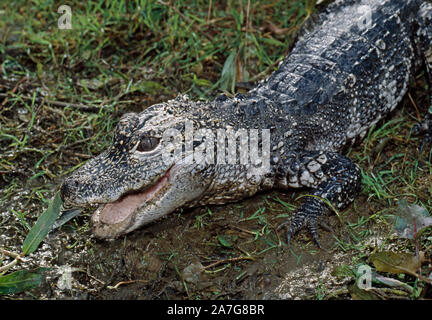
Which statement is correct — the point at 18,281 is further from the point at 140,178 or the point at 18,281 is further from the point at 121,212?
the point at 140,178

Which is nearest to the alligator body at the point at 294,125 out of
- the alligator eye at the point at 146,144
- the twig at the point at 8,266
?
the alligator eye at the point at 146,144

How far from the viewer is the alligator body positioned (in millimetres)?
3539

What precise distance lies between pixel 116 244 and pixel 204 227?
25.3 inches

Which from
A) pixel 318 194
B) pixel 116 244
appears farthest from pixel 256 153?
pixel 116 244

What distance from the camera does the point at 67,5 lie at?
5996 mm

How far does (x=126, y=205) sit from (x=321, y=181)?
1452mm

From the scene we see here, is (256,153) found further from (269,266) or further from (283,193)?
(269,266)

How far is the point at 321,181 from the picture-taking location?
391cm

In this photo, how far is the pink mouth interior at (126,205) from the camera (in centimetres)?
358

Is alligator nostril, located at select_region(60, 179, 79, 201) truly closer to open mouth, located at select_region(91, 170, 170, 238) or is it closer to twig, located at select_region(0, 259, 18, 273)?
open mouth, located at select_region(91, 170, 170, 238)

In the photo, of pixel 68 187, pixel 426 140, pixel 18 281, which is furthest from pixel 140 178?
pixel 426 140

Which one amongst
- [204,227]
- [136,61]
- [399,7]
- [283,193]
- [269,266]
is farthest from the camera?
[136,61]

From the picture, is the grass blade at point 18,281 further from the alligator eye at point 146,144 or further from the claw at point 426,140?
the claw at point 426,140

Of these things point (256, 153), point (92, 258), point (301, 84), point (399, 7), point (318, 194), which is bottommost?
point (92, 258)
